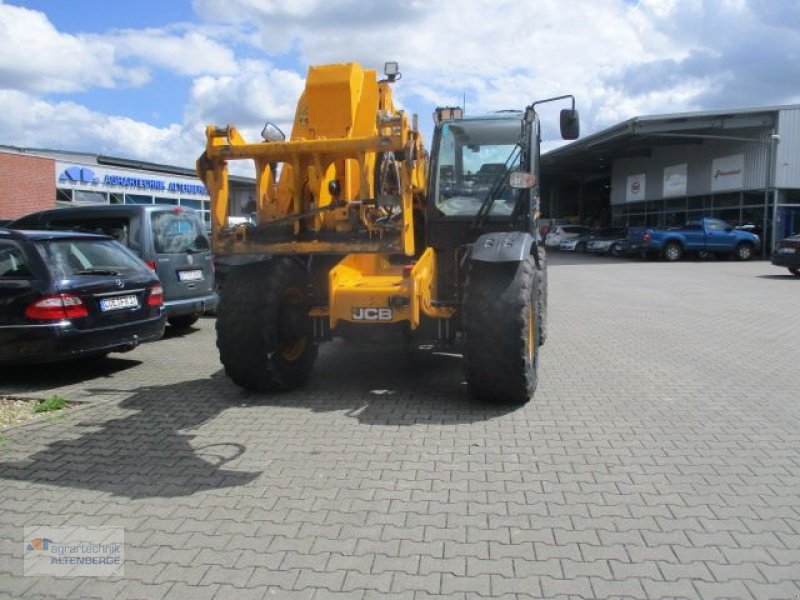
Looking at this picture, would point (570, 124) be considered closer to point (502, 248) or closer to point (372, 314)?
point (502, 248)

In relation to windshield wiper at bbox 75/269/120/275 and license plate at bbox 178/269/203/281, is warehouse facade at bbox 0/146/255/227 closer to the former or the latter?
license plate at bbox 178/269/203/281

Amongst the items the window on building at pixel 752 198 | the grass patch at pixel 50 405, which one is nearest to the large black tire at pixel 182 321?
the grass patch at pixel 50 405

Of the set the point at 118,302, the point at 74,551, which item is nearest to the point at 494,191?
the point at 118,302

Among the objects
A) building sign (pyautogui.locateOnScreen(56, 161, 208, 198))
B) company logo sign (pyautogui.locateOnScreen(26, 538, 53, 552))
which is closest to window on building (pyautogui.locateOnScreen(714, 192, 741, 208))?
building sign (pyautogui.locateOnScreen(56, 161, 208, 198))

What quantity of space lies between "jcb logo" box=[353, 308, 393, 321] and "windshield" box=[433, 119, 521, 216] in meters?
1.64

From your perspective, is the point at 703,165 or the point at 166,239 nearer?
the point at 166,239

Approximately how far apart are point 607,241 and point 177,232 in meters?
28.8

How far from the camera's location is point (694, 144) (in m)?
33.7

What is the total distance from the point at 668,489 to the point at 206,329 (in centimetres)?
823

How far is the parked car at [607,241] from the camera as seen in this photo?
112 ft

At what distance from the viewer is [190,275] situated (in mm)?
9828

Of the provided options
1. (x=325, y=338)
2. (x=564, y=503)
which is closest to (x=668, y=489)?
(x=564, y=503)

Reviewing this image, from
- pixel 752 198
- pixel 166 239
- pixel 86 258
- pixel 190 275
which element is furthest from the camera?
pixel 752 198

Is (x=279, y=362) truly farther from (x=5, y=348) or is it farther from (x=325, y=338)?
(x=5, y=348)
